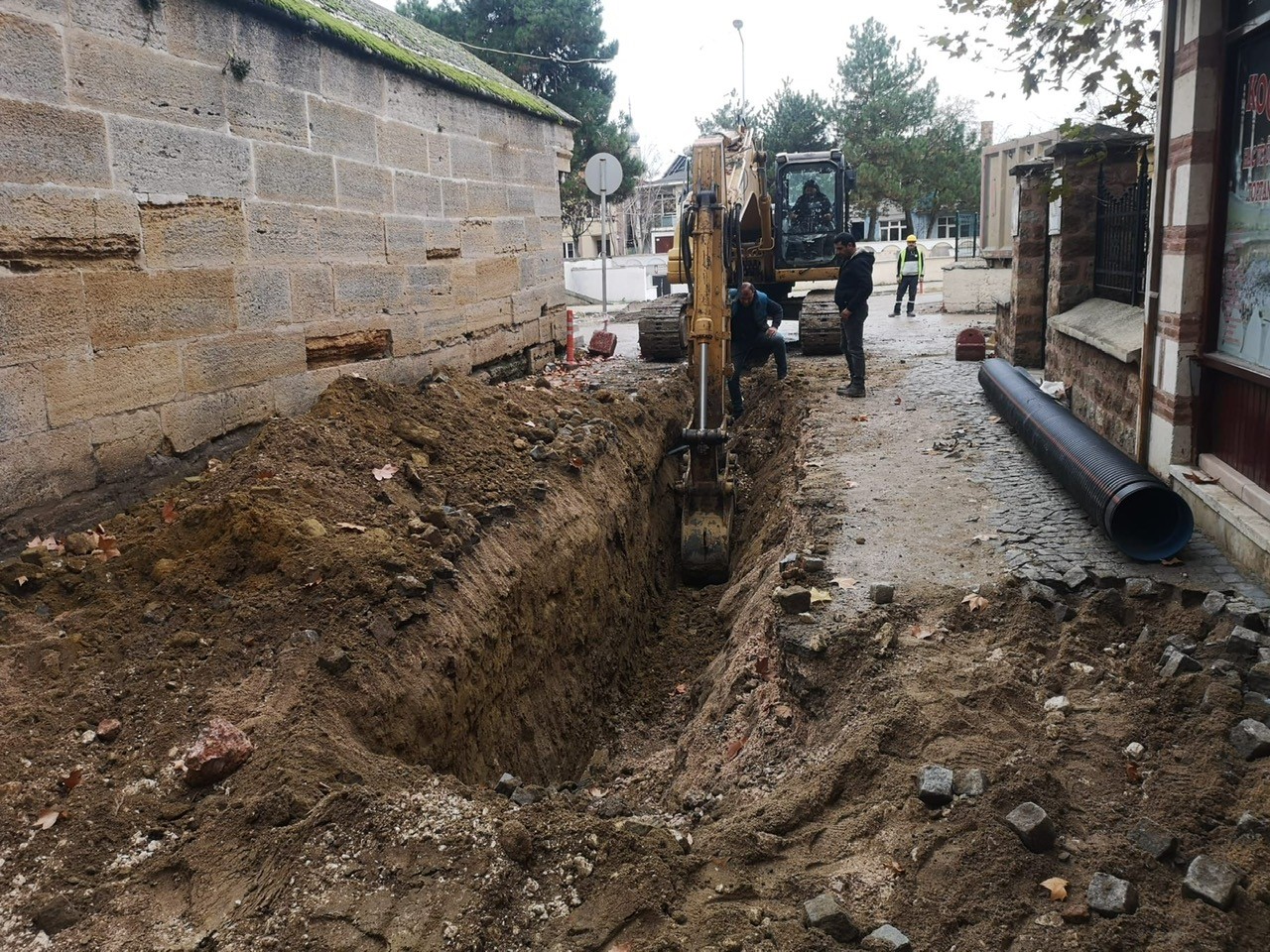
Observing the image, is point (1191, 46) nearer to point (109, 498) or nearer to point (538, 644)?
point (538, 644)

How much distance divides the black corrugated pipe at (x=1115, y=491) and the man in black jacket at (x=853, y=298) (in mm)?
3638

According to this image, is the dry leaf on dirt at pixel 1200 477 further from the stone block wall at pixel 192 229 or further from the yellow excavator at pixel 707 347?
→ the stone block wall at pixel 192 229

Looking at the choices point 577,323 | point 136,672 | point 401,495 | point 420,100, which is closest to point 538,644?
point 401,495

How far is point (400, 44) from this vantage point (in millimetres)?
8359

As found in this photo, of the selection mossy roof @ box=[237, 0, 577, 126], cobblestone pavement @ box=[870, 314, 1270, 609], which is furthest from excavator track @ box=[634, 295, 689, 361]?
cobblestone pavement @ box=[870, 314, 1270, 609]

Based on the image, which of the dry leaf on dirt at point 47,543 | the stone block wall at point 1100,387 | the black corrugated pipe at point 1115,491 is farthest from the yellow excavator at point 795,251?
the dry leaf on dirt at point 47,543

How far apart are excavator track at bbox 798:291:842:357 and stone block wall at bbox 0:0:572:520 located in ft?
22.5

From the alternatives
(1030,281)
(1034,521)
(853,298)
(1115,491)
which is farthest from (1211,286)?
(1030,281)

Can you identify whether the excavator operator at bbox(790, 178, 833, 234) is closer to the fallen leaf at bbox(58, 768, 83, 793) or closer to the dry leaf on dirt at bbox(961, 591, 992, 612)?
the dry leaf on dirt at bbox(961, 591, 992, 612)

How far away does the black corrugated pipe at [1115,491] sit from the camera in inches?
215

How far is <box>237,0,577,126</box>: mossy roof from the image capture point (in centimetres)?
665

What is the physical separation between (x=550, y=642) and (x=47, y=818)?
320cm

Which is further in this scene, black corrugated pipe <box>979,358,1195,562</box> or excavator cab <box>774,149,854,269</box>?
excavator cab <box>774,149,854,269</box>

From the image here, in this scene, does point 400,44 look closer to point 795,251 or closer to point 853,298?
point 853,298
